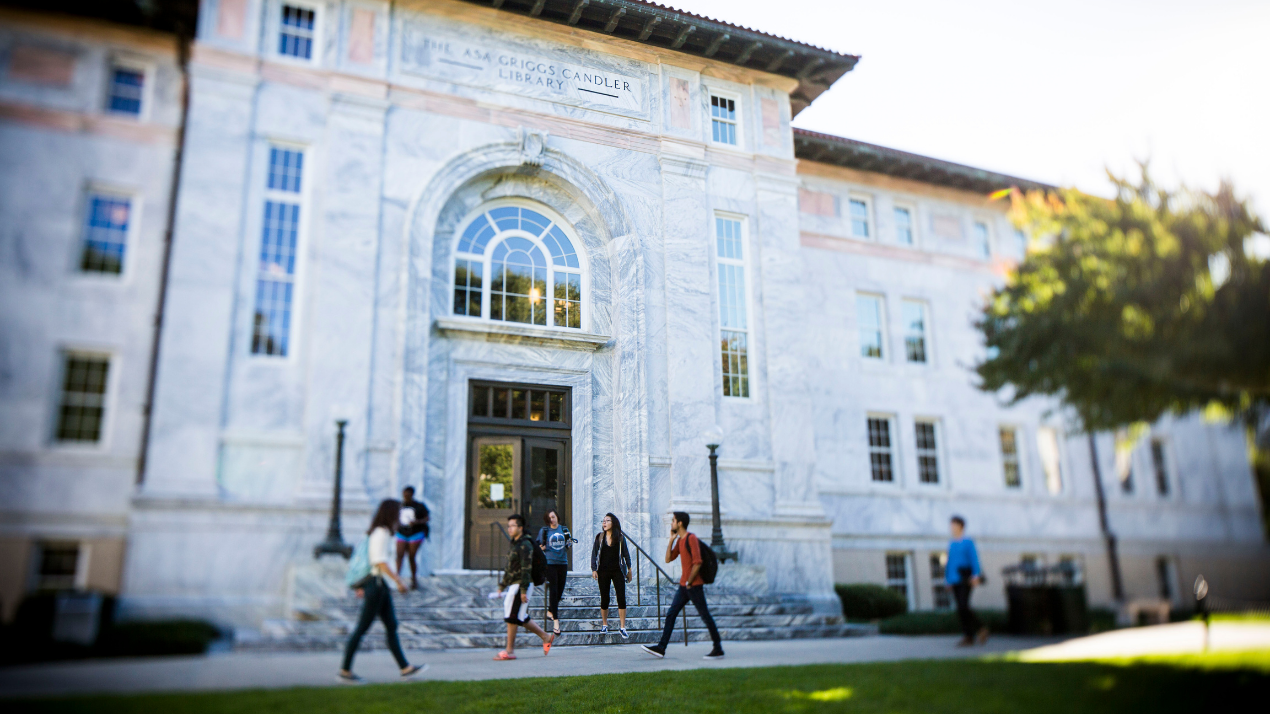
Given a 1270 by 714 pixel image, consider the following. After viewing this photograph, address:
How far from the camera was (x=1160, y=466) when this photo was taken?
999 centimetres

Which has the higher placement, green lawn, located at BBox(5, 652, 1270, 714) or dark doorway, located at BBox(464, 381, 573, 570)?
dark doorway, located at BBox(464, 381, 573, 570)

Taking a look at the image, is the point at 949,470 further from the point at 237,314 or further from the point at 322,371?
the point at 237,314

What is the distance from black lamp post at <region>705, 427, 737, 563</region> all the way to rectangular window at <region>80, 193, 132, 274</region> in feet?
34.1

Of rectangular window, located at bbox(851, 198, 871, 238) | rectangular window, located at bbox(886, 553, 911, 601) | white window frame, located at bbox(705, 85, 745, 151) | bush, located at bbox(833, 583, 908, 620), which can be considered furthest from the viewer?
rectangular window, located at bbox(851, 198, 871, 238)

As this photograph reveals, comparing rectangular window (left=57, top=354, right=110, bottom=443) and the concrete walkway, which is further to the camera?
rectangular window (left=57, top=354, right=110, bottom=443)

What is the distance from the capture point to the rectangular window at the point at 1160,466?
33.1 feet

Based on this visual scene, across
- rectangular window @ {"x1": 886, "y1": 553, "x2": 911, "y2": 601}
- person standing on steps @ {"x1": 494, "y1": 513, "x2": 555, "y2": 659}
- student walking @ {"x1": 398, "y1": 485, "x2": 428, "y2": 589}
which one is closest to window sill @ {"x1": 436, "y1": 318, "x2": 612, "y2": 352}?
student walking @ {"x1": 398, "y1": 485, "x2": 428, "y2": 589}

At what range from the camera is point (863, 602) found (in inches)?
692

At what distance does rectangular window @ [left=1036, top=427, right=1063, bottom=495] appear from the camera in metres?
19.5

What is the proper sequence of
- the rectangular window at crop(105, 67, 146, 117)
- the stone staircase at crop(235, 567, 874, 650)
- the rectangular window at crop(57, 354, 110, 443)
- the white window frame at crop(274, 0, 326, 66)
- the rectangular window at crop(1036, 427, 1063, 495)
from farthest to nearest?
1. the rectangular window at crop(1036, 427, 1063, 495)
2. the white window frame at crop(274, 0, 326, 66)
3. the stone staircase at crop(235, 567, 874, 650)
4. the rectangular window at crop(105, 67, 146, 117)
5. the rectangular window at crop(57, 354, 110, 443)

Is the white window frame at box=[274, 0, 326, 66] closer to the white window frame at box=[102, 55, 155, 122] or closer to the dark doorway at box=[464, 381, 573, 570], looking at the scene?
the white window frame at box=[102, 55, 155, 122]

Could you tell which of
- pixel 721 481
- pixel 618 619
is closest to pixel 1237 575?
pixel 618 619

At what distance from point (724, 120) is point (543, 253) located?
215 inches

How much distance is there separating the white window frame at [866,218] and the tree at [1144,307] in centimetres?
1322
